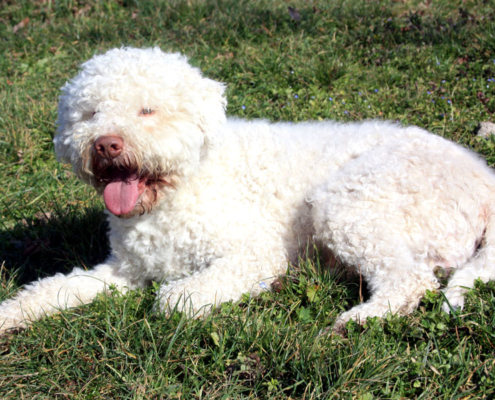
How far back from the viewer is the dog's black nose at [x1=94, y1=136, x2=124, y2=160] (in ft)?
8.54

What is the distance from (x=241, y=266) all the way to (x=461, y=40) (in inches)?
157

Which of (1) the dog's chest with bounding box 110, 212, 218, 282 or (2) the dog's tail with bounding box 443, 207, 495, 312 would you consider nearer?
(2) the dog's tail with bounding box 443, 207, 495, 312

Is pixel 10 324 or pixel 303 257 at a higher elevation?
pixel 303 257

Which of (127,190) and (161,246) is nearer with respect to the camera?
(127,190)

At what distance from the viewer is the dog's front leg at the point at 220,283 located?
287 cm

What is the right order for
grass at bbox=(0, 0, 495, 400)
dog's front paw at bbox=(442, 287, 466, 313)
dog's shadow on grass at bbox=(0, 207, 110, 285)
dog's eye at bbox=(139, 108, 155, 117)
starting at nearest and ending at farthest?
grass at bbox=(0, 0, 495, 400) → dog's front paw at bbox=(442, 287, 466, 313) → dog's eye at bbox=(139, 108, 155, 117) → dog's shadow on grass at bbox=(0, 207, 110, 285)

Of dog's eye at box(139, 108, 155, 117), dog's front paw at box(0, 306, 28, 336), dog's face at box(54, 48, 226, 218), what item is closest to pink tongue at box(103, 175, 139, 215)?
dog's face at box(54, 48, 226, 218)

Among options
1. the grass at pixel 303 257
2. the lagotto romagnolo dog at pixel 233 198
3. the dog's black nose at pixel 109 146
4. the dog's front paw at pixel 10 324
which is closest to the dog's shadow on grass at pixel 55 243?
the grass at pixel 303 257

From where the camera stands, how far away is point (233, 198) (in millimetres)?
3215

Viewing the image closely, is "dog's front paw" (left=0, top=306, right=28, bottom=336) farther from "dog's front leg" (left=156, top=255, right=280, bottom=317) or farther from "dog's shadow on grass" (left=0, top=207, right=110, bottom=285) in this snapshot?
"dog's front leg" (left=156, top=255, right=280, bottom=317)

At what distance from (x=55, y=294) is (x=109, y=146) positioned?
45.7 inches

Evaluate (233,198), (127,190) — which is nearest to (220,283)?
(233,198)

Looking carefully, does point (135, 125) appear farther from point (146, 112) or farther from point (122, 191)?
point (122, 191)

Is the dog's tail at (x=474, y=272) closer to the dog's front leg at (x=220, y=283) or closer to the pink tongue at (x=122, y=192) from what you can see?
the dog's front leg at (x=220, y=283)
